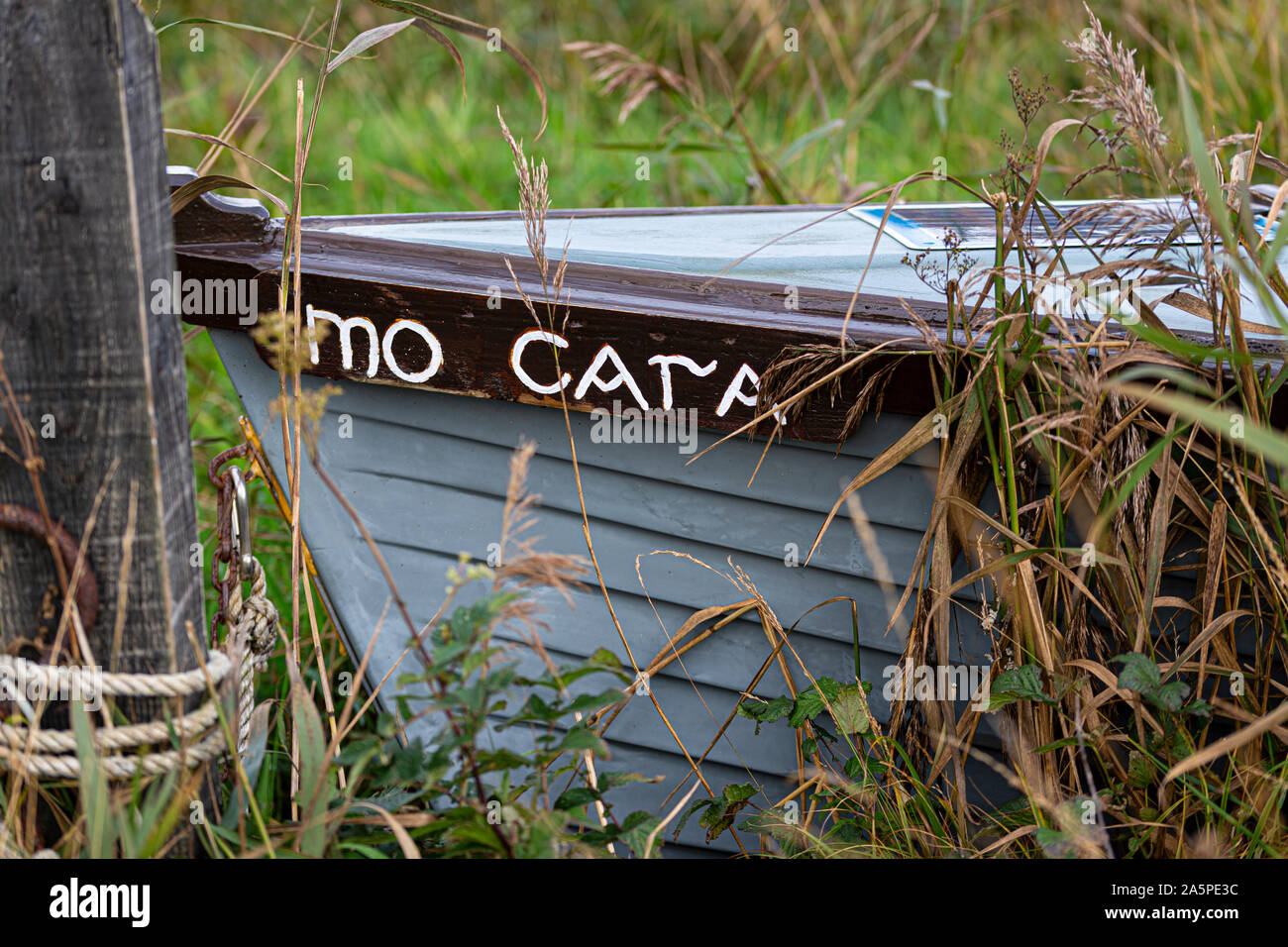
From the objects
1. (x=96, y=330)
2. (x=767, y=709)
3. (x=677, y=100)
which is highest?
(x=677, y=100)

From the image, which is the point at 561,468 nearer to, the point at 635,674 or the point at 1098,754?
the point at 635,674

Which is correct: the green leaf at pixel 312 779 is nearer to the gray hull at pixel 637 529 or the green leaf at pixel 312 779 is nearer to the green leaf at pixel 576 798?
the green leaf at pixel 576 798

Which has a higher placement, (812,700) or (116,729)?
(116,729)

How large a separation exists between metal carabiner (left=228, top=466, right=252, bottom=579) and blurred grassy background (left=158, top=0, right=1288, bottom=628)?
4.21 ft

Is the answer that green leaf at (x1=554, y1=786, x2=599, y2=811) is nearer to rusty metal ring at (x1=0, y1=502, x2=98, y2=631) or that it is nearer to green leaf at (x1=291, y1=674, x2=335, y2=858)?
green leaf at (x1=291, y1=674, x2=335, y2=858)

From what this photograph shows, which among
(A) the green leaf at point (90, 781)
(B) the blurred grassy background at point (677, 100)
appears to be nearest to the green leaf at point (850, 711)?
(A) the green leaf at point (90, 781)

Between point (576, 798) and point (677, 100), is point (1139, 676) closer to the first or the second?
point (576, 798)

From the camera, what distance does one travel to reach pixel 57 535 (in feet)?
3.71

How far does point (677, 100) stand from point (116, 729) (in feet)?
8.05

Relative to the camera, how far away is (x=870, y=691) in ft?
5.40

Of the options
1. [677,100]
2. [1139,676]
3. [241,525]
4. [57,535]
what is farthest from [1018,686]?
[677,100]

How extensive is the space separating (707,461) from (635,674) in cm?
38
